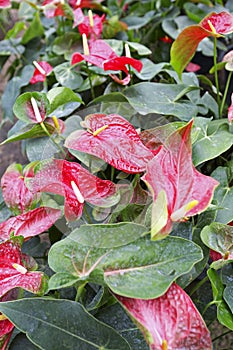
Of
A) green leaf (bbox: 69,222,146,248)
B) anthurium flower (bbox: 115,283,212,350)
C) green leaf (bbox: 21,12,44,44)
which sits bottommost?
green leaf (bbox: 21,12,44,44)

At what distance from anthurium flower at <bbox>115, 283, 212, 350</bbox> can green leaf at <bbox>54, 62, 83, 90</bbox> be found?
0.59 meters

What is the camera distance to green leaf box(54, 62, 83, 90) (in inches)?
40.2

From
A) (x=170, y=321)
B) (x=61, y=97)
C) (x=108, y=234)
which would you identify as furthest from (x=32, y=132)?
(x=170, y=321)

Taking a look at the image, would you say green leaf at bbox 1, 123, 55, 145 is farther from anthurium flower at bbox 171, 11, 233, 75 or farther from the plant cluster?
anthurium flower at bbox 171, 11, 233, 75

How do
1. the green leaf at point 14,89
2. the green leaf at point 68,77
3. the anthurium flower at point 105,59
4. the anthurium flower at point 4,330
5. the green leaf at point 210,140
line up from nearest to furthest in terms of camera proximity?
the anthurium flower at point 4,330
the green leaf at point 210,140
the anthurium flower at point 105,59
the green leaf at point 68,77
the green leaf at point 14,89

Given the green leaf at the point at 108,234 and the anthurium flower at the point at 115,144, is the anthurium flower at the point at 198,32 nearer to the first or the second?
the anthurium flower at the point at 115,144

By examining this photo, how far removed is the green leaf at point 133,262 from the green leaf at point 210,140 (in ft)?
0.64

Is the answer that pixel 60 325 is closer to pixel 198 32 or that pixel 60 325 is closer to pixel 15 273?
pixel 15 273

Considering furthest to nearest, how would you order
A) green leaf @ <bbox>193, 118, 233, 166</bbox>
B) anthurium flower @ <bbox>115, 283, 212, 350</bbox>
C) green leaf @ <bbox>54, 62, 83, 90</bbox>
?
1. green leaf @ <bbox>54, 62, 83, 90</bbox>
2. green leaf @ <bbox>193, 118, 233, 166</bbox>
3. anthurium flower @ <bbox>115, 283, 212, 350</bbox>

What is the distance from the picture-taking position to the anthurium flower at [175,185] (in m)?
0.50

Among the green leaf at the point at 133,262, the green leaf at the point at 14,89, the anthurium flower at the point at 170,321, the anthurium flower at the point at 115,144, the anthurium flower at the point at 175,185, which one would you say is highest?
the anthurium flower at the point at 175,185

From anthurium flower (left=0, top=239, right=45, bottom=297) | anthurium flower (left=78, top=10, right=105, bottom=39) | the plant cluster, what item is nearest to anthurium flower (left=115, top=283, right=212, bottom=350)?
the plant cluster

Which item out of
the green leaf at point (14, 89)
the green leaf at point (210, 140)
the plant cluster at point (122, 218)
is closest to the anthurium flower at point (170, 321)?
the plant cluster at point (122, 218)

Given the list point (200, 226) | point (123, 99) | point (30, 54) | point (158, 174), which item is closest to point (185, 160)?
point (158, 174)
